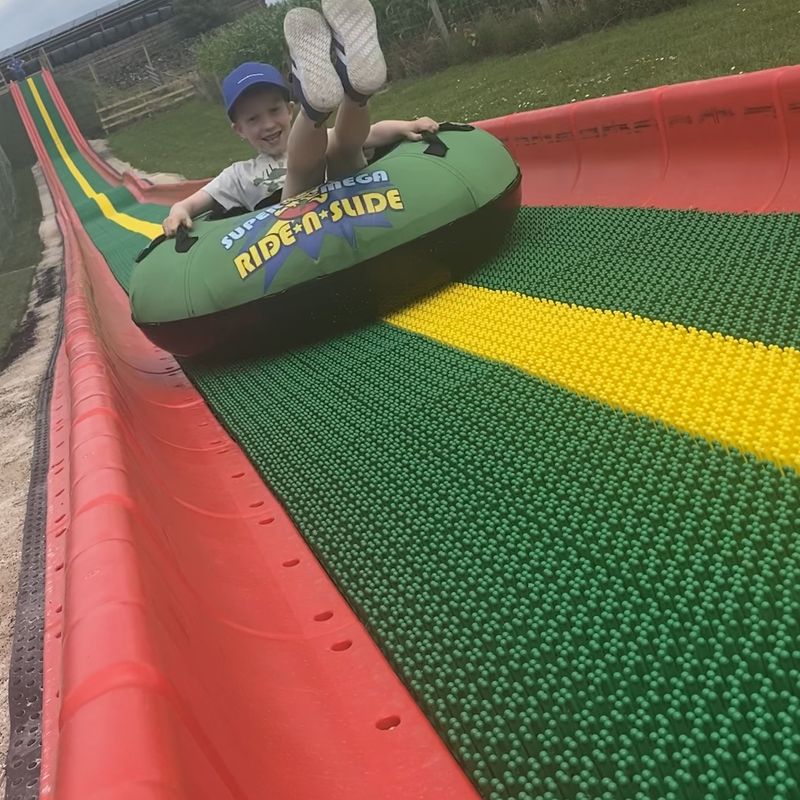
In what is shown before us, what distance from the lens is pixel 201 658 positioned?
133 cm

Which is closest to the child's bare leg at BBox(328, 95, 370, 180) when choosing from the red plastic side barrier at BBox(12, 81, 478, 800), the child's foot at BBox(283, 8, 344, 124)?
the child's foot at BBox(283, 8, 344, 124)

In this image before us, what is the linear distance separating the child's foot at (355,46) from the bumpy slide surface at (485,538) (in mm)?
805

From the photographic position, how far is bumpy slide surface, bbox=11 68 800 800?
1.08 m

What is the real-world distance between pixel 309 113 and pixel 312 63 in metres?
0.16

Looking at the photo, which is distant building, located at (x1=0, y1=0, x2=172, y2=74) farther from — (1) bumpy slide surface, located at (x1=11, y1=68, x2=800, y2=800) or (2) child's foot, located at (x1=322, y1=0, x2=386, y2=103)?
(1) bumpy slide surface, located at (x1=11, y1=68, x2=800, y2=800)

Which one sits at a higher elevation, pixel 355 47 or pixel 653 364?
pixel 355 47

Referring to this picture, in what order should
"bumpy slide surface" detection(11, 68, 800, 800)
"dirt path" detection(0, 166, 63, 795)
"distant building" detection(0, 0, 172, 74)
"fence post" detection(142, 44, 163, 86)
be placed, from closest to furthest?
"bumpy slide surface" detection(11, 68, 800, 800)
"dirt path" detection(0, 166, 63, 795)
"fence post" detection(142, 44, 163, 86)
"distant building" detection(0, 0, 172, 74)

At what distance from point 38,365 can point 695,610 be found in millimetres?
4391

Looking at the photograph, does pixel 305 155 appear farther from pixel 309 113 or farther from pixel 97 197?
pixel 97 197

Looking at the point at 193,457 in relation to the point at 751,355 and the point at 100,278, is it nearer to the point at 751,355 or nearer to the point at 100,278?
the point at 751,355

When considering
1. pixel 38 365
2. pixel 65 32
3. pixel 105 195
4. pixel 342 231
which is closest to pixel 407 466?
pixel 342 231

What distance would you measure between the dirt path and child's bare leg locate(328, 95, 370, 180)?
1702 mm

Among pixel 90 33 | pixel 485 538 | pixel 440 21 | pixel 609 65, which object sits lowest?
pixel 485 538

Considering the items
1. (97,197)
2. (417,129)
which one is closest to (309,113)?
(417,129)
